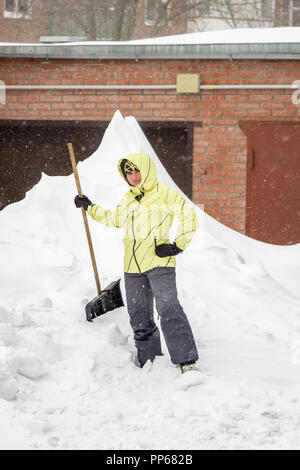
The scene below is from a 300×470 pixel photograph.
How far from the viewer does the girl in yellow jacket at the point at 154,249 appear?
15.4ft

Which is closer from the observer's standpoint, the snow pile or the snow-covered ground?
the snow-covered ground

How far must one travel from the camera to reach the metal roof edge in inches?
362

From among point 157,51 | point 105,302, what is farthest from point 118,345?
point 157,51

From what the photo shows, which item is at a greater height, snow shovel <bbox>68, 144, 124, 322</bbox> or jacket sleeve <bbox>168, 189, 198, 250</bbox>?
jacket sleeve <bbox>168, 189, 198, 250</bbox>

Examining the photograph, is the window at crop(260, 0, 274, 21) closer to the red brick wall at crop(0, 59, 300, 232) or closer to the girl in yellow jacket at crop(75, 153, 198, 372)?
the red brick wall at crop(0, 59, 300, 232)

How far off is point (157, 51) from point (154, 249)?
5.25m

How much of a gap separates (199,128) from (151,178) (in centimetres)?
502

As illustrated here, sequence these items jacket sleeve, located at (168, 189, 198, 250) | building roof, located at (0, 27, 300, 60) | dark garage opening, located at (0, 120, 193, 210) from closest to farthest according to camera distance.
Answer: jacket sleeve, located at (168, 189, 198, 250) → building roof, located at (0, 27, 300, 60) → dark garage opening, located at (0, 120, 193, 210)

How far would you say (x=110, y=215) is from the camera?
5.00 meters

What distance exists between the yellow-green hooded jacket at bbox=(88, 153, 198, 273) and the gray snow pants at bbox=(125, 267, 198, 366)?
3.8 inches

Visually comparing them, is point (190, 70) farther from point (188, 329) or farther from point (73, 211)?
point (188, 329)

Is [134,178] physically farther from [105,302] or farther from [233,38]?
[233,38]

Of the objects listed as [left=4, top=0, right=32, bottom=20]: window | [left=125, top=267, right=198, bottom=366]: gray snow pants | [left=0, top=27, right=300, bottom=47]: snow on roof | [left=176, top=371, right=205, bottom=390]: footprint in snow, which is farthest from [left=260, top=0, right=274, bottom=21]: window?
[left=176, top=371, right=205, bottom=390]: footprint in snow
